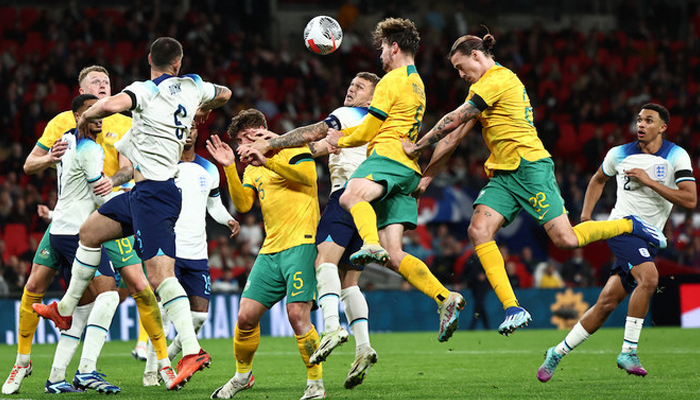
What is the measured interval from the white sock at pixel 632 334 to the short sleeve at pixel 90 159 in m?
5.01

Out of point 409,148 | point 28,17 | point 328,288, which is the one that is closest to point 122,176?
point 328,288

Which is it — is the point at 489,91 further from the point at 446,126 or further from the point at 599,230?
the point at 599,230

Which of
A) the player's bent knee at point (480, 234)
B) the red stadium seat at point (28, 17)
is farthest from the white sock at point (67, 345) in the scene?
the red stadium seat at point (28, 17)

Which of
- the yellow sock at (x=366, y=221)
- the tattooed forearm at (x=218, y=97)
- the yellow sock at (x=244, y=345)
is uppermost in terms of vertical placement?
the tattooed forearm at (x=218, y=97)

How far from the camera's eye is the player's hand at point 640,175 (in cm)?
872

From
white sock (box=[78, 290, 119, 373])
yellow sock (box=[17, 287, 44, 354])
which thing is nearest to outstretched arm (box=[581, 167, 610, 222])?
white sock (box=[78, 290, 119, 373])

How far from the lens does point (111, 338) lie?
15.3m

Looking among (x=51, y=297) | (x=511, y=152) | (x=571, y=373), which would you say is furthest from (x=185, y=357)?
(x=51, y=297)

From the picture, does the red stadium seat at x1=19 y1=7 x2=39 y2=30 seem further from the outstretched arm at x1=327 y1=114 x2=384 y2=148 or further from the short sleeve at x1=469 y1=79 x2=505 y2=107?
the short sleeve at x1=469 y1=79 x2=505 y2=107

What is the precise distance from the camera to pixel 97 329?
24.8 feet

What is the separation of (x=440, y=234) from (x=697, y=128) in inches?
328

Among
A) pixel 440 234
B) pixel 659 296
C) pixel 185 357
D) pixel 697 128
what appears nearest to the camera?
pixel 185 357

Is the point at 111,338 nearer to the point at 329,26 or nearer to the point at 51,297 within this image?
the point at 51,297

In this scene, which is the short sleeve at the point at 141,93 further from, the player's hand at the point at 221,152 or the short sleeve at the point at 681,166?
the short sleeve at the point at 681,166
